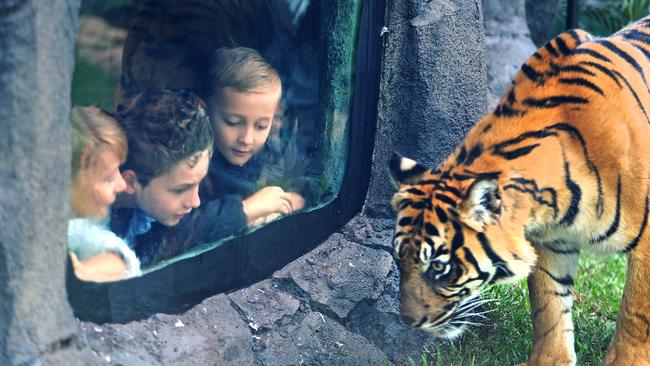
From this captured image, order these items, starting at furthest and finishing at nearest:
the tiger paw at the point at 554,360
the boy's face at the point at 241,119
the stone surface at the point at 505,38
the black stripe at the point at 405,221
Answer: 1. the stone surface at the point at 505,38
2. the tiger paw at the point at 554,360
3. the boy's face at the point at 241,119
4. the black stripe at the point at 405,221

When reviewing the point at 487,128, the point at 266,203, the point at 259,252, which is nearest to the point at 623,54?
the point at 487,128

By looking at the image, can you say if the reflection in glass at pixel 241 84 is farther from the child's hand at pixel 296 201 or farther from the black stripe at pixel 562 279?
the black stripe at pixel 562 279

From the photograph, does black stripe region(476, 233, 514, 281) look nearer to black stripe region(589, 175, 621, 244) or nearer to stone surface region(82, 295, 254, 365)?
black stripe region(589, 175, 621, 244)

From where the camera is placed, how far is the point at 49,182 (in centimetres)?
294

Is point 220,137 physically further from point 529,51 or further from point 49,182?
point 529,51

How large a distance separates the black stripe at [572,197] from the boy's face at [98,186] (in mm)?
1823

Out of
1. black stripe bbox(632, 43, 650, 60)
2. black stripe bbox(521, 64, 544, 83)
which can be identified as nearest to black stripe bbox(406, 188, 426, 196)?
black stripe bbox(521, 64, 544, 83)

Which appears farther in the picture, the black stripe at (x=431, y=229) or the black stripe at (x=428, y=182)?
the black stripe at (x=428, y=182)

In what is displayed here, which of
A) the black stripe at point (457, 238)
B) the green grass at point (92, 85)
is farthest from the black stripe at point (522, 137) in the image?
the green grass at point (92, 85)

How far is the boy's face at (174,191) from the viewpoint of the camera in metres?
3.53

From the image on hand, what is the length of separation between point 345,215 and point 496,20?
3.40 m

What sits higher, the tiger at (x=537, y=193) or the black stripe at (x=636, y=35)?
the black stripe at (x=636, y=35)

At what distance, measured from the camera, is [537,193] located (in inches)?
144

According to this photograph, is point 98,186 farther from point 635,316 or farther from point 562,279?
point 635,316
